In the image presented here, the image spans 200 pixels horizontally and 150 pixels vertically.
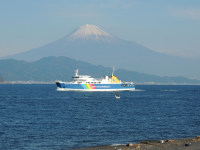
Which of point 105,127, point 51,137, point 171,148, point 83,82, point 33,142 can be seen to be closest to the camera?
point 171,148

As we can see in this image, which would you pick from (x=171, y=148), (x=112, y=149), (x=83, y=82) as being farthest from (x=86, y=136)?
(x=83, y=82)

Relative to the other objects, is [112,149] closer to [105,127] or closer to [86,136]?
[86,136]

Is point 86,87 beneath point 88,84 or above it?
beneath

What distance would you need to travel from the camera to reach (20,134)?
31.4m

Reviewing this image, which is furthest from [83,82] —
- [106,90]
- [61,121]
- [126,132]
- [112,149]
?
[112,149]

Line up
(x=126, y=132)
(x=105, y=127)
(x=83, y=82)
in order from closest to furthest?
(x=126, y=132), (x=105, y=127), (x=83, y=82)

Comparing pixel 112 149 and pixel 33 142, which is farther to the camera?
pixel 33 142

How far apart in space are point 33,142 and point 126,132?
358 inches

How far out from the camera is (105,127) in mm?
36062

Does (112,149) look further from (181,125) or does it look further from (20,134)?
(181,125)

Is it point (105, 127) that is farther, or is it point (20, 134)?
point (105, 127)

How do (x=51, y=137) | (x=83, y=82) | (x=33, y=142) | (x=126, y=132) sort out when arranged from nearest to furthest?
(x=33, y=142) < (x=51, y=137) < (x=126, y=132) < (x=83, y=82)

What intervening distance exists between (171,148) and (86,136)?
9.82 m

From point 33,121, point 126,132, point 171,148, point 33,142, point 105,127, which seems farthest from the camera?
point 33,121
